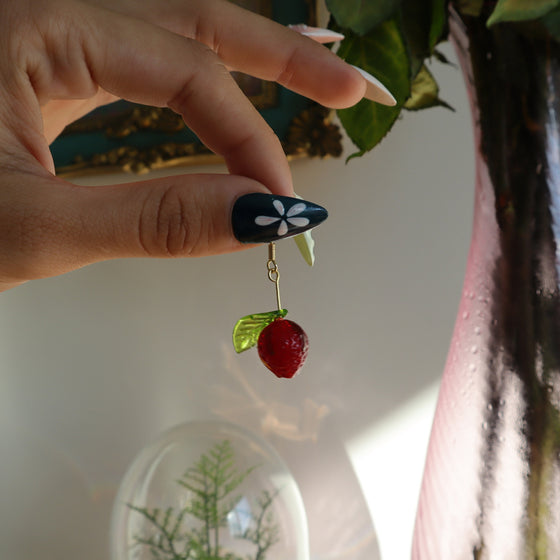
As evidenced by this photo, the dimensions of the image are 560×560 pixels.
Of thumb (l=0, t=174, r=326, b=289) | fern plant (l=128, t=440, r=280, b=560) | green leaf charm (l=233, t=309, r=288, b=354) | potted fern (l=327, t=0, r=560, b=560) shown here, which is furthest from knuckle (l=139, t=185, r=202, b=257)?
fern plant (l=128, t=440, r=280, b=560)

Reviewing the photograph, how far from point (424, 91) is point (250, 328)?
0.32 m

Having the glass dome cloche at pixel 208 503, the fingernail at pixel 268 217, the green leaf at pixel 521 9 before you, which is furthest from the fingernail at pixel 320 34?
the glass dome cloche at pixel 208 503

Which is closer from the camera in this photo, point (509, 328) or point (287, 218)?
point (287, 218)

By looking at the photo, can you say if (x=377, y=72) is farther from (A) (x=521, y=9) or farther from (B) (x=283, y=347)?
(B) (x=283, y=347)

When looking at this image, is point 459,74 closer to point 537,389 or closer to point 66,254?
point 537,389

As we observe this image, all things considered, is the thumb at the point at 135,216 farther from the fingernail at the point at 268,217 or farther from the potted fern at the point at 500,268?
the potted fern at the point at 500,268

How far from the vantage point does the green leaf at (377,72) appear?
51 cm

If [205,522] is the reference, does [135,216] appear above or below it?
above

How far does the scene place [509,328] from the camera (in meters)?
0.51

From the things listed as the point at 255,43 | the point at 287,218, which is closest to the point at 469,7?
the point at 255,43

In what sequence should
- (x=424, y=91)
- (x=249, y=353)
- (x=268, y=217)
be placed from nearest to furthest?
1. (x=268, y=217)
2. (x=424, y=91)
3. (x=249, y=353)

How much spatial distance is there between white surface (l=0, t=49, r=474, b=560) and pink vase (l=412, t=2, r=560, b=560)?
1.08ft

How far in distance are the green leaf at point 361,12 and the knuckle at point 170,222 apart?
0.22m

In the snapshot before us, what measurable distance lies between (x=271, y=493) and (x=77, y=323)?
453 mm
